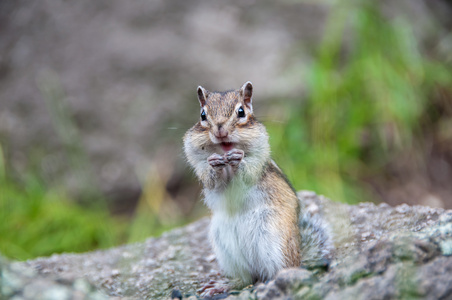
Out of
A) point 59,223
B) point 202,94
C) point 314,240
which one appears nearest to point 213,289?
point 314,240

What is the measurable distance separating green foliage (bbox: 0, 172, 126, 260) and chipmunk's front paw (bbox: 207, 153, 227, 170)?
8.73 feet

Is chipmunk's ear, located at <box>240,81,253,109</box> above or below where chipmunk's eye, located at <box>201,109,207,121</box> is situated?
above

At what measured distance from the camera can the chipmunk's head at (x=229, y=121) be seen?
10.1 ft

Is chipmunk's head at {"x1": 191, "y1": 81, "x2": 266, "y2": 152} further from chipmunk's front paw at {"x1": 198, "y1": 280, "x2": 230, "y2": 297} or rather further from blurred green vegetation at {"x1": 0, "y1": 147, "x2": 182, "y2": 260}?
blurred green vegetation at {"x1": 0, "y1": 147, "x2": 182, "y2": 260}

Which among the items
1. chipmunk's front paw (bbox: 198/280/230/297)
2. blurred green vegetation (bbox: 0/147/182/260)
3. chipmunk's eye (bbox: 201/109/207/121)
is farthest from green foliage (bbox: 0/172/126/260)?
chipmunk's eye (bbox: 201/109/207/121)

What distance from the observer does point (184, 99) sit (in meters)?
6.64

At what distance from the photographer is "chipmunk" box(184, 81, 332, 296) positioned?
3072 millimetres

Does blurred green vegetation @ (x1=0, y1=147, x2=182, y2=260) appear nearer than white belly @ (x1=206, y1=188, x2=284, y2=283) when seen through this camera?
No

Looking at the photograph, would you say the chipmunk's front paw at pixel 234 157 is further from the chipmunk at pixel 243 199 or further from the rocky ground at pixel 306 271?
the rocky ground at pixel 306 271

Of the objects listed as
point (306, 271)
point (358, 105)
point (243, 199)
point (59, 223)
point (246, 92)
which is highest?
point (358, 105)

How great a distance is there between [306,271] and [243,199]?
0.77 m

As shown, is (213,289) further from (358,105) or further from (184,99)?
(184,99)

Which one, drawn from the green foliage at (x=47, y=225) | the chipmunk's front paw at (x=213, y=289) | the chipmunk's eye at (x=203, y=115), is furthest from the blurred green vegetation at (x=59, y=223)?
the chipmunk's eye at (x=203, y=115)

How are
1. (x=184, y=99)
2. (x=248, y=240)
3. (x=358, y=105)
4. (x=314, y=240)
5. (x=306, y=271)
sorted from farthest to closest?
(x=184, y=99) < (x=358, y=105) < (x=314, y=240) < (x=248, y=240) < (x=306, y=271)
